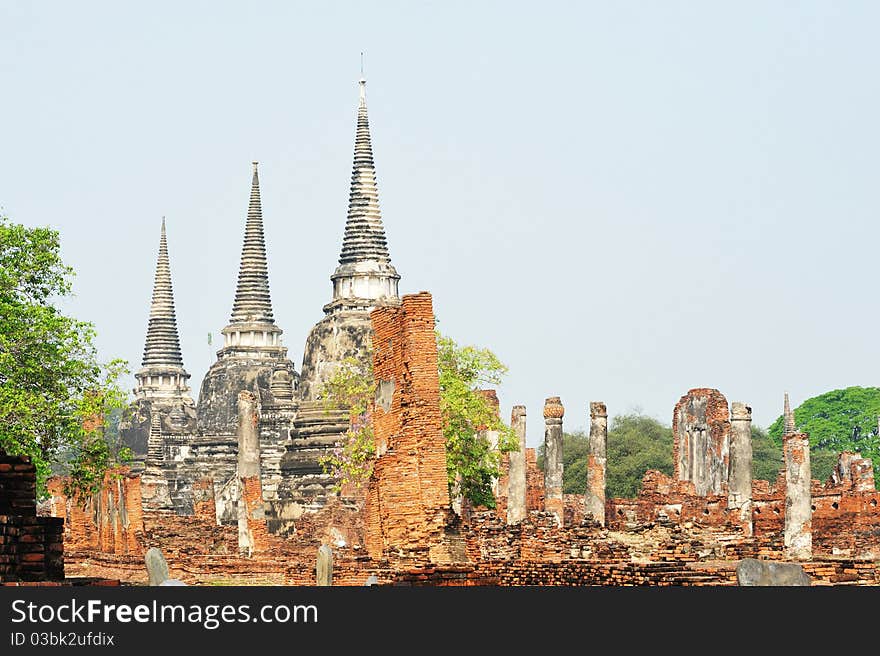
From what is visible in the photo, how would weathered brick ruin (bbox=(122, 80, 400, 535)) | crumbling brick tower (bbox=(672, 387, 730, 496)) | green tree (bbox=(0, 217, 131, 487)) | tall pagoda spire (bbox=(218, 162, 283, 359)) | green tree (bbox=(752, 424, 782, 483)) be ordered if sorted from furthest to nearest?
tall pagoda spire (bbox=(218, 162, 283, 359)) → green tree (bbox=(752, 424, 782, 483)) → weathered brick ruin (bbox=(122, 80, 400, 535)) → crumbling brick tower (bbox=(672, 387, 730, 496)) → green tree (bbox=(0, 217, 131, 487))

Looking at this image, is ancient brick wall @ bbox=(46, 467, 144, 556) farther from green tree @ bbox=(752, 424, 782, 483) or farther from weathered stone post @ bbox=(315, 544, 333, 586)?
green tree @ bbox=(752, 424, 782, 483)

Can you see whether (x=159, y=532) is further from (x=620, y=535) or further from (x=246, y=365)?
(x=246, y=365)

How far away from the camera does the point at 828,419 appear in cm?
6756

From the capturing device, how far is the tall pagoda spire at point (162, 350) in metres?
79.5

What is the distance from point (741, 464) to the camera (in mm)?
26625

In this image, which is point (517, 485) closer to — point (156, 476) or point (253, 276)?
point (156, 476)

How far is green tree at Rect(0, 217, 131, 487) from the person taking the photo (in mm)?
24047

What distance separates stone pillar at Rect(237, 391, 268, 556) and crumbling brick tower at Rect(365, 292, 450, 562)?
13.1 meters

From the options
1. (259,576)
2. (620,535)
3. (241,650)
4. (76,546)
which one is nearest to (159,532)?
(76,546)

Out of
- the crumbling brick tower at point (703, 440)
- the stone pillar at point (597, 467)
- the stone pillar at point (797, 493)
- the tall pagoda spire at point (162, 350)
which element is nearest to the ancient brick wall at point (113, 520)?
the stone pillar at point (597, 467)

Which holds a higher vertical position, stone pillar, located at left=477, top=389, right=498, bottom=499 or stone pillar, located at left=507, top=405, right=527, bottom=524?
stone pillar, located at left=477, top=389, right=498, bottom=499

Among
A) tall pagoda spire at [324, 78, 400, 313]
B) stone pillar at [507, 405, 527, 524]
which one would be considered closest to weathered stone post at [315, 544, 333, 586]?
stone pillar at [507, 405, 527, 524]

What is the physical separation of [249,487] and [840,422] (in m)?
40.2

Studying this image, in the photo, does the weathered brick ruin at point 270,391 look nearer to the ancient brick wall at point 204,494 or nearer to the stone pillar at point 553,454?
the ancient brick wall at point 204,494
